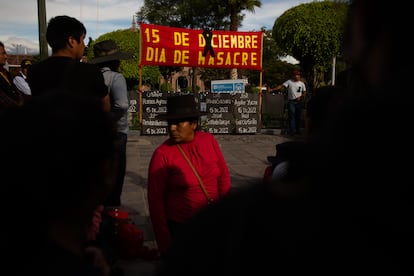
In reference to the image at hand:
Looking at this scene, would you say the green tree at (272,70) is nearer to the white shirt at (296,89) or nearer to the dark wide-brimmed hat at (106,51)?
the white shirt at (296,89)

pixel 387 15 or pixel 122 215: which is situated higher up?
pixel 387 15

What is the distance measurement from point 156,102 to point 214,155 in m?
9.47

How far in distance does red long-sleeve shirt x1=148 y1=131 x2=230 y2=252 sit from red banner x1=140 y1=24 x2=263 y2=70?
9.23 metres

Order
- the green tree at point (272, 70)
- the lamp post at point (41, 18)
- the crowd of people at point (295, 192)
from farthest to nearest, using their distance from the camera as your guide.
→ the green tree at point (272, 70)
the lamp post at point (41, 18)
the crowd of people at point (295, 192)

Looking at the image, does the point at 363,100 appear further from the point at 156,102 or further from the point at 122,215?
the point at 156,102

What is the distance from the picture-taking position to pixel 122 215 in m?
3.76

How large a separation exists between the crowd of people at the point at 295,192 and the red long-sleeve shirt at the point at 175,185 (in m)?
1.69

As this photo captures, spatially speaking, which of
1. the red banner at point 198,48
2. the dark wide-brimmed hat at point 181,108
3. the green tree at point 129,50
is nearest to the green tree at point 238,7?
the red banner at point 198,48

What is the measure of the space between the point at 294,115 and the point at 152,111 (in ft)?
13.3

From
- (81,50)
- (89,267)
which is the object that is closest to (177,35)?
(81,50)

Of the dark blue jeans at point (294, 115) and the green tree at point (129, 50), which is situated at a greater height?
the green tree at point (129, 50)

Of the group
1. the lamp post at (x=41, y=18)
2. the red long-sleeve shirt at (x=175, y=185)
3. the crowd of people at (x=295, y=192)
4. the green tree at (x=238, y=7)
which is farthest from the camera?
the green tree at (x=238, y=7)

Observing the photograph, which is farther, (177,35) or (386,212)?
(177,35)

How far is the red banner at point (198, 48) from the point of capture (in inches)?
464
